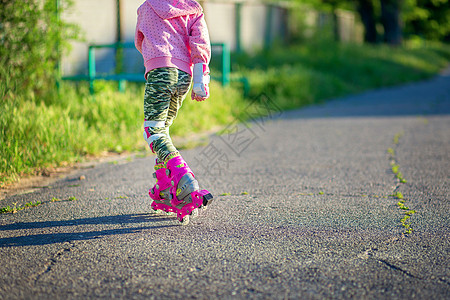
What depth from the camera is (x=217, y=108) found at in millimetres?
8688

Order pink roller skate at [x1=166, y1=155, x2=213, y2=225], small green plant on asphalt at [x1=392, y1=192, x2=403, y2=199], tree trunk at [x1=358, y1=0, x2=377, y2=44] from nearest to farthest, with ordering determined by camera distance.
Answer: pink roller skate at [x1=166, y1=155, x2=213, y2=225]
small green plant on asphalt at [x1=392, y1=192, x2=403, y2=199]
tree trunk at [x1=358, y1=0, x2=377, y2=44]

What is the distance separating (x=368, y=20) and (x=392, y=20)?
4.16 metres

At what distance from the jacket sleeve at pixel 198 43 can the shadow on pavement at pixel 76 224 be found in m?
1.14

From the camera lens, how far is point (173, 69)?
338 cm

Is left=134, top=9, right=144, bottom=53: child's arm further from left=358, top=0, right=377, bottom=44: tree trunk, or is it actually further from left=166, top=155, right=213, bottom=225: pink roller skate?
left=358, top=0, right=377, bottom=44: tree trunk

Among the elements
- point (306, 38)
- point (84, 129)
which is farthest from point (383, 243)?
point (306, 38)

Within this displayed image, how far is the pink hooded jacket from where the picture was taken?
336 cm

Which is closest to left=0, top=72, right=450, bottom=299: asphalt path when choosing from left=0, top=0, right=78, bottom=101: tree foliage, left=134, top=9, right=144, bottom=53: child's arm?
left=134, top=9, right=144, bottom=53: child's arm

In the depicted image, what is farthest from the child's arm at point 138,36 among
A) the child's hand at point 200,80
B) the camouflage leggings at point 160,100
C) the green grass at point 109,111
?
the green grass at point 109,111

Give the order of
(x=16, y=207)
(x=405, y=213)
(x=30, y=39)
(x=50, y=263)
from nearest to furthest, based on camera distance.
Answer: (x=50, y=263), (x=405, y=213), (x=16, y=207), (x=30, y=39)

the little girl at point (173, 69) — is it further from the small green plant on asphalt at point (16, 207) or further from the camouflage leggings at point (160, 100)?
the small green plant on asphalt at point (16, 207)

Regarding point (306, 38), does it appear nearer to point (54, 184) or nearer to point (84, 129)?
point (84, 129)

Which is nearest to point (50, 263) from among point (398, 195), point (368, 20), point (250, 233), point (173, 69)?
point (250, 233)

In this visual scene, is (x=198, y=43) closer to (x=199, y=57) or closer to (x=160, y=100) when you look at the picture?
(x=199, y=57)
